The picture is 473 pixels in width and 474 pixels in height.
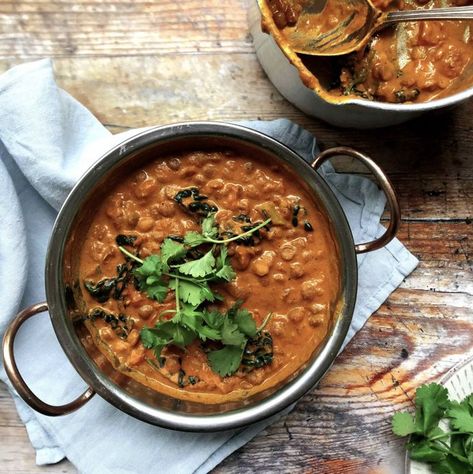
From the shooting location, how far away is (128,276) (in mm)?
1982

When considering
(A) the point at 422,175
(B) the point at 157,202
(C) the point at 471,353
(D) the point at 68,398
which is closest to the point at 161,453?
(D) the point at 68,398

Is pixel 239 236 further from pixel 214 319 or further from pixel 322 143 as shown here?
pixel 322 143

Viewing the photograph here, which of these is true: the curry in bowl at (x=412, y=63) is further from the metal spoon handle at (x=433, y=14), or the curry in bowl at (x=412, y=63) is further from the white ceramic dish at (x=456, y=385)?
the white ceramic dish at (x=456, y=385)

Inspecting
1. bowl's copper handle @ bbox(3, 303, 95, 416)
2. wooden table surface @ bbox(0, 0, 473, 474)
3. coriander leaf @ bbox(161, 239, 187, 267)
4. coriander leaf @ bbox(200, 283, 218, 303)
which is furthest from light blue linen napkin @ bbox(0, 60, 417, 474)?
coriander leaf @ bbox(200, 283, 218, 303)

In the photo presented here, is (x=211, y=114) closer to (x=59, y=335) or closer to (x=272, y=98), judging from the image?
(x=272, y=98)

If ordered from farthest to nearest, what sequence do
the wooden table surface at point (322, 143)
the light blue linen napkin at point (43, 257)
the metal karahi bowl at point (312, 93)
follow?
the wooden table surface at point (322, 143), the light blue linen napkin at point (43, 257), the metal karahi bowl at point (312, 93)

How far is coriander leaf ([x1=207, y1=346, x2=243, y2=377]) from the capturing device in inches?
76.8

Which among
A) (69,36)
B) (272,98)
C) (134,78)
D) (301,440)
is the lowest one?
(301,440)

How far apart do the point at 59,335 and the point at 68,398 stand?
0.34m

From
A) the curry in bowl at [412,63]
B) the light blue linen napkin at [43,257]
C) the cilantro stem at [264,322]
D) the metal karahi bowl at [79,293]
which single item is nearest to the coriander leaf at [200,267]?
the cilantro stem at [264,322]

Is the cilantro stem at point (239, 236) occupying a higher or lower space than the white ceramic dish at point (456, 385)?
higher

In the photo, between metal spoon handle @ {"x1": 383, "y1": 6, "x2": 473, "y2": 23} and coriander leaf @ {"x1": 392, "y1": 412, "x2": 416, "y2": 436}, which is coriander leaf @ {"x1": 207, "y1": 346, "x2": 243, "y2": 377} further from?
metal spoon handle @ {"x1": 383, "y1": 6, "x2": 473, "y2": 23}

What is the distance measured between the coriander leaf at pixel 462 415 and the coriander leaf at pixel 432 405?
0.08 feet

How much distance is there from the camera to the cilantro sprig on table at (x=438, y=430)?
2.11 m
